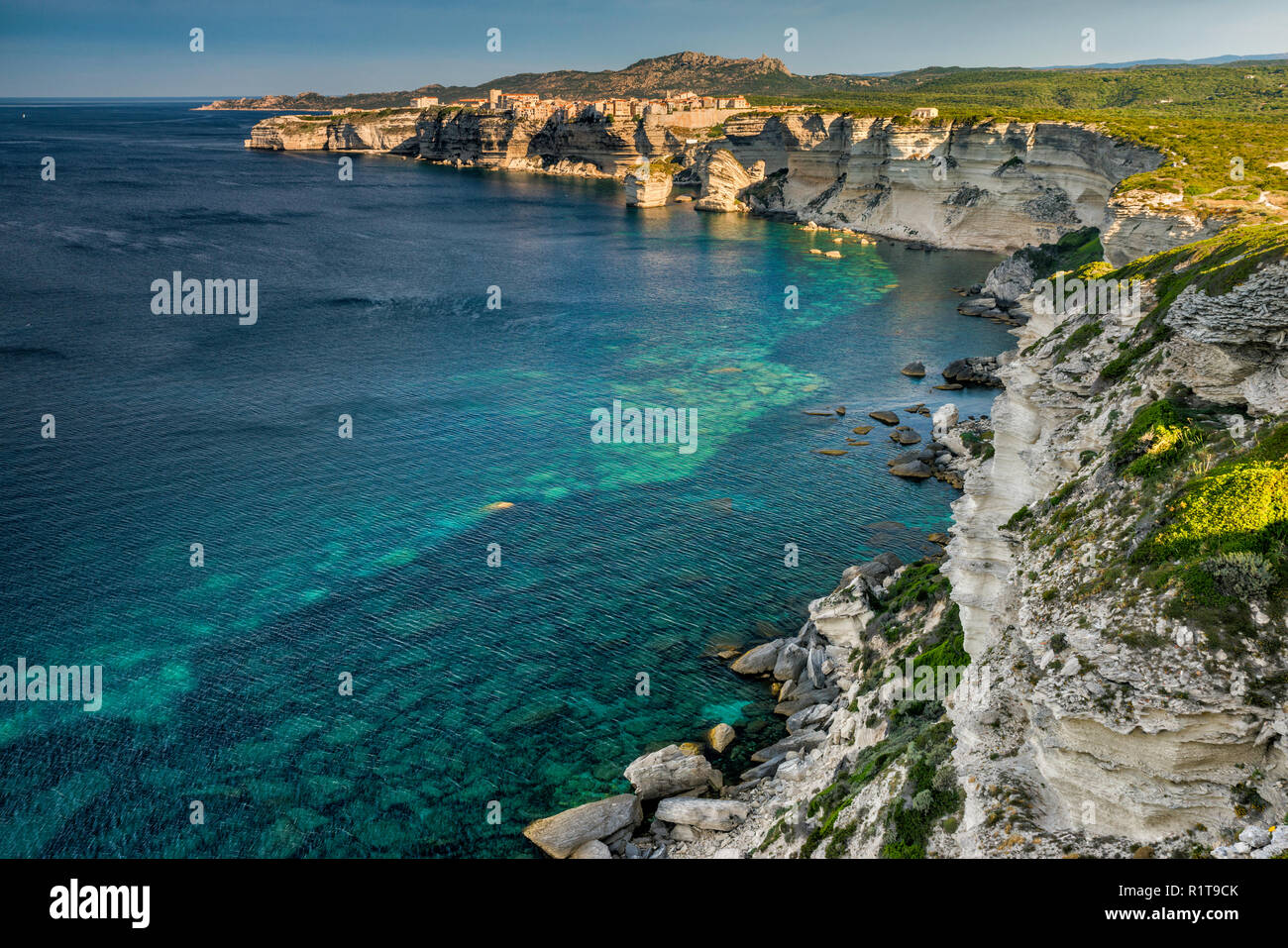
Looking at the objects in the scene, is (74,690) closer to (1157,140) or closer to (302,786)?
(302,786)

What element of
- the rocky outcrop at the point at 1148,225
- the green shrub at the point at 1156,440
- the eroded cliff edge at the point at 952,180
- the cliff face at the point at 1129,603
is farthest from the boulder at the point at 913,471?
the green shrub at the point at 1156,440

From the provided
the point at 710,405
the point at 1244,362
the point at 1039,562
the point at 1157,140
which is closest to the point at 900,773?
the point at 1039,562

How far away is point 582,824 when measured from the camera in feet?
80.6

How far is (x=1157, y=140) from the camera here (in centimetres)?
7631

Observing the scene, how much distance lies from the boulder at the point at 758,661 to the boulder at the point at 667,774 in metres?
5.67

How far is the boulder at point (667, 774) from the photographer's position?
86.4ft

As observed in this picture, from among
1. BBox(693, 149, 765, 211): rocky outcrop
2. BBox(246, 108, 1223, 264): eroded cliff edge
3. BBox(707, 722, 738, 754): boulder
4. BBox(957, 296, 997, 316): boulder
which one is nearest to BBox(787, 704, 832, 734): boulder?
BBox(707, 722, 738, 754): boulder

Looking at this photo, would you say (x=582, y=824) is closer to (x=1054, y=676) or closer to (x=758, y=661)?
(x=758, y=661)

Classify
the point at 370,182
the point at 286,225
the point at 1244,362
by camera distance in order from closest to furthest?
the point at 1244,362, the point at 286,225, the point at 370,182

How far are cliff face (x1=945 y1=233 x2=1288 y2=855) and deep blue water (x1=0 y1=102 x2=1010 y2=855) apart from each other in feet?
43.5

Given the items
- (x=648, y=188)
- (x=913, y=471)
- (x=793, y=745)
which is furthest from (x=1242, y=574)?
(x=648, y=188)

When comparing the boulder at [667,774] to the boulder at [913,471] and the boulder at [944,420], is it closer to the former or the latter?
the boulder at [913,471]

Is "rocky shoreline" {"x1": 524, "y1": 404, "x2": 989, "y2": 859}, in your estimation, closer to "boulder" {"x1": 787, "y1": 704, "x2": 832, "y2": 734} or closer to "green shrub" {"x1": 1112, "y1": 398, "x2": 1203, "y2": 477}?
"boulder" {"x1": 787, "y1": 704, "x2": 832, "y2": 734}

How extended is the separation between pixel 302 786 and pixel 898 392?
164 ft
